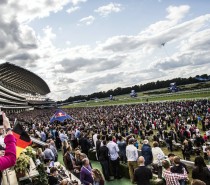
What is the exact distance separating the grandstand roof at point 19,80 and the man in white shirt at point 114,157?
98301 mm

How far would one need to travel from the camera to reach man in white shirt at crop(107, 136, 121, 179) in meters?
11.5

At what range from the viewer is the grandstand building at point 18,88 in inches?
4286

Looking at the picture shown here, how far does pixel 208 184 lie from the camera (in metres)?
6.23

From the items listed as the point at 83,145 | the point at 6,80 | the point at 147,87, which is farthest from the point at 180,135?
the point at 147,87

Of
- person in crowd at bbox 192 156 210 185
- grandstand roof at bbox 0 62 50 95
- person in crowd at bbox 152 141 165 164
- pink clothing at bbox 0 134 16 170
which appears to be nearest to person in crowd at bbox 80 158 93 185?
person in crowd at bbox 192 156 210 185

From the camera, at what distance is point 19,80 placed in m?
140

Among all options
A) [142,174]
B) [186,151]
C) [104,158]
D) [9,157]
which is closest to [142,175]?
[142,174]

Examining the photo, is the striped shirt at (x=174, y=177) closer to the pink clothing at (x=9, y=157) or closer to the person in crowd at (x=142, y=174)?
the person in crowd at (x=142, y=174)

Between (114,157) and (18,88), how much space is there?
13816cm

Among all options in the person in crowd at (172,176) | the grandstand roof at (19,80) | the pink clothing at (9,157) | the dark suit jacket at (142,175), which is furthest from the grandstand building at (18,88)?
the pink clothing at (9,157)

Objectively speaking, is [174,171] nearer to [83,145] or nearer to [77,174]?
[77,174]

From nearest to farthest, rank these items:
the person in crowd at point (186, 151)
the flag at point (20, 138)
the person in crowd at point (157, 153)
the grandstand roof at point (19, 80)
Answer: the flag at point (20, 138) → the person in crowd at point (157, 153) → the person in crowd at point (186, 151) → the grandstand roof at point (19, 80)

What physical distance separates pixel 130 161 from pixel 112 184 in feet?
4.33

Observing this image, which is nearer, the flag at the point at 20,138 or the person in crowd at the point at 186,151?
the flag at the point at 20,138
